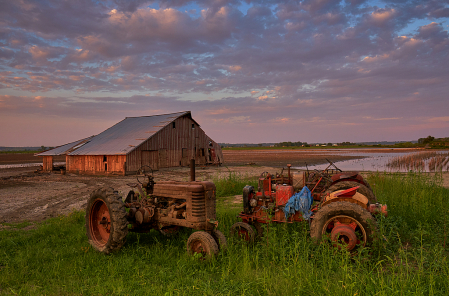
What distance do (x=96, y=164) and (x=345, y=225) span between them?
72.8 feet

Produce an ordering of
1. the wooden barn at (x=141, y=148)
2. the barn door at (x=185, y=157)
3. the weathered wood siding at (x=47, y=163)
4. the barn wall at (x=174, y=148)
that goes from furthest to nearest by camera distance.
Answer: the barn door at (x=185, y=157) → the weathered wood siding at (x=47, y=163) → the barn wall at (x=174, y=148) → the wooden barn at (x=141, y=148)

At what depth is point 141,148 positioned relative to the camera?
75.5 feet

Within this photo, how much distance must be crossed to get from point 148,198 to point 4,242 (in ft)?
11.4

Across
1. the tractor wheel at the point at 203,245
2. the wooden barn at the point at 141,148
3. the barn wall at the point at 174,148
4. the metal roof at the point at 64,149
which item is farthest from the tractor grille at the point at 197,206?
A: the metal roof at the point at 64,149

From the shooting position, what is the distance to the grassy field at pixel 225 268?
11.3ft

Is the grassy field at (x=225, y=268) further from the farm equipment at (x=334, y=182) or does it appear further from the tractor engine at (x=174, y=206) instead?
the farm equipment at (x=334, y=182)

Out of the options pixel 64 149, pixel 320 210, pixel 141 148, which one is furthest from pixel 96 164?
pixel 320 210

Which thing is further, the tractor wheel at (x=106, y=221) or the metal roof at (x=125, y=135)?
the metal roof at (x=125, y=135)

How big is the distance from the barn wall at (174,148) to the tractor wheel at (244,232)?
17438 mm

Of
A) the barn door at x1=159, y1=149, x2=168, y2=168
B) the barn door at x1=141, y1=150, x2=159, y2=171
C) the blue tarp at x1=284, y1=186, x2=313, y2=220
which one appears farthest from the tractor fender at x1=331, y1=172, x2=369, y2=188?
the barn door at x1=159, y1=149, x2=168, y2=168

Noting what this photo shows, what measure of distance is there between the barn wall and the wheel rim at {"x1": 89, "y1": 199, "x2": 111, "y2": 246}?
1635 centimetres

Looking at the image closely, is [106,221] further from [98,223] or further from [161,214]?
[161,214]

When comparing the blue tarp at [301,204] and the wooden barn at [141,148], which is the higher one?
the wooden barn at [141,148]

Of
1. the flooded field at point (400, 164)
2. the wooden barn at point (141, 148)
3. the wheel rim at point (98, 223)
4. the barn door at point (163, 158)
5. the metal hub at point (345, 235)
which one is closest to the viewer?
the metal hub at point (345, 235)
